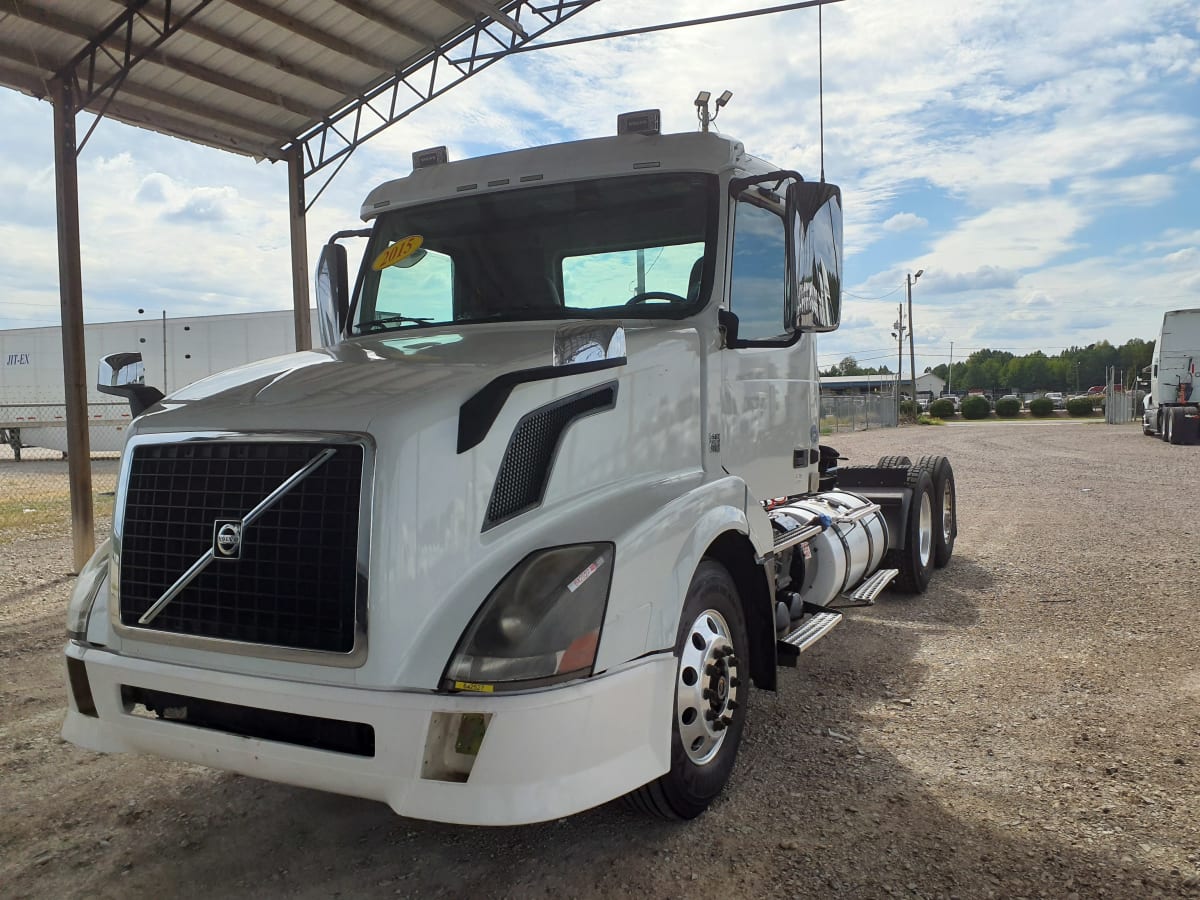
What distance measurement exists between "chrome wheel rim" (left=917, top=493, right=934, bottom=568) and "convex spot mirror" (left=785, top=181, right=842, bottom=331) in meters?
3.72

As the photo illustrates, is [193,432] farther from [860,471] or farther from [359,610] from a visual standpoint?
[860,471]

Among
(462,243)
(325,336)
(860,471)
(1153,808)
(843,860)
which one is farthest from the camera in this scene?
(860,471)

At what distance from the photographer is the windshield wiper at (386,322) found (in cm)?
432

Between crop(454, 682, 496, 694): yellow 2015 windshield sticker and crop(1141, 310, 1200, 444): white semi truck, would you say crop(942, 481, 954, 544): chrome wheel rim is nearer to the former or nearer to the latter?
crop(454, 682, 496, 694): yellow 2015 windshield sticker

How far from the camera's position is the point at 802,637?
14.1 ft

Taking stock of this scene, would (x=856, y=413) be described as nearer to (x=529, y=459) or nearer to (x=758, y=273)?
(x=758, y=273)

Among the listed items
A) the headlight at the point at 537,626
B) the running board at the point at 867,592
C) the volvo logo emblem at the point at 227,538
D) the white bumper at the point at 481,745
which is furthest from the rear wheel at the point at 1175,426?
the volvo logo emblem at the point at 227,538

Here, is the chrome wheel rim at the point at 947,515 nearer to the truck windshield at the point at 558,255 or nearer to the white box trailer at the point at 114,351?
the truck windshield at the point at 558,255

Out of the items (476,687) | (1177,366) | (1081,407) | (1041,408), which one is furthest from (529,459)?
(1041,408)

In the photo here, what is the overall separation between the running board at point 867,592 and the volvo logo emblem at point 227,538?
3.89m

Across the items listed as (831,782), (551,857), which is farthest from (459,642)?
(831,782)

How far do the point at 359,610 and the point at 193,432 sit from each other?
0.86 metres

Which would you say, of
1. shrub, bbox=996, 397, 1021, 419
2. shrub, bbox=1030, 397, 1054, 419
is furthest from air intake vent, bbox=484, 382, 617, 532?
shrub, bbox=996, 397, 1021, 419

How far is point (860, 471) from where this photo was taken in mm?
8008
